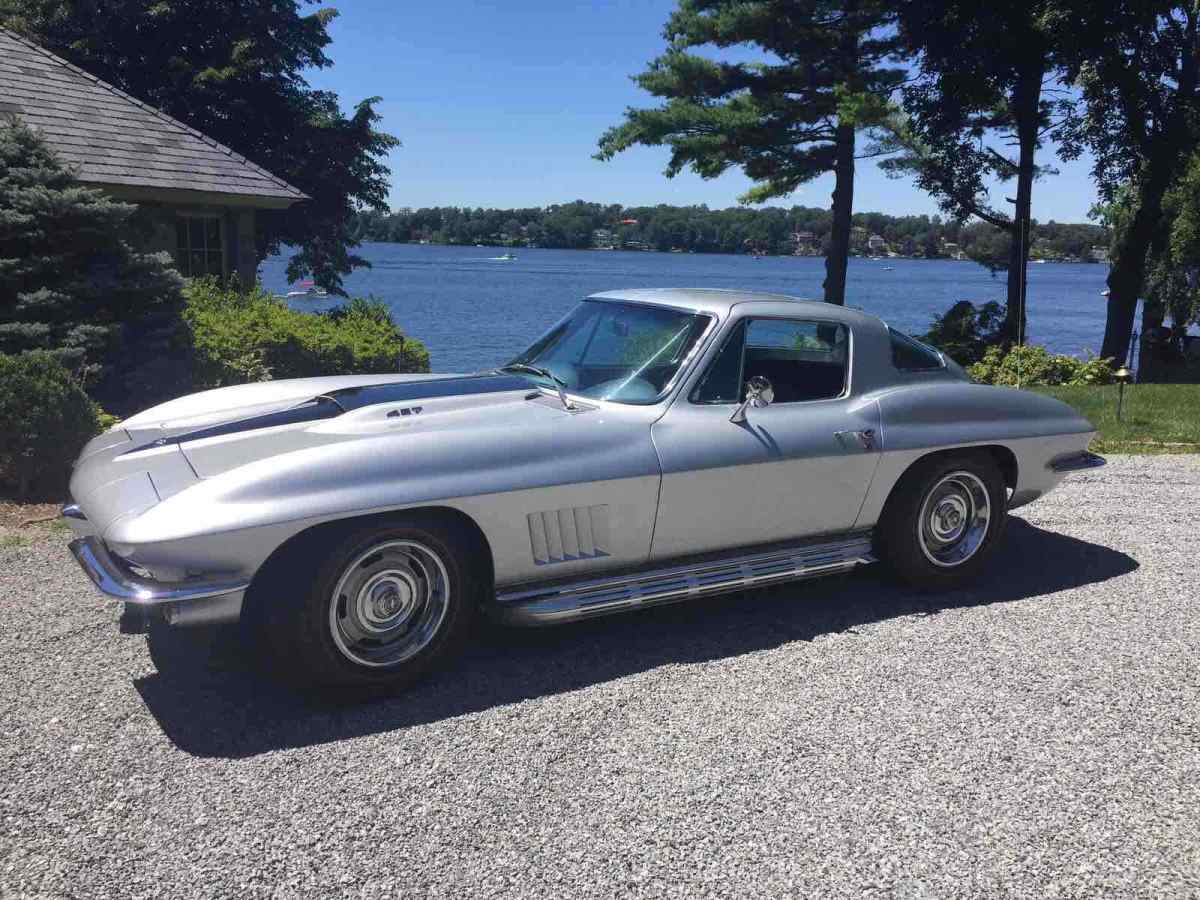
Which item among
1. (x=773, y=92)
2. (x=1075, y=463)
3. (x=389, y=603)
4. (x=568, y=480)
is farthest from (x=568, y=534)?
(x=773, y=92)

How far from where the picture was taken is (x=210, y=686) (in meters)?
3.99

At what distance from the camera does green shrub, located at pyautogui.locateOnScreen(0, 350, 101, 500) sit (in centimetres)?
672

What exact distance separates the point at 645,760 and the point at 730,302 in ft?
7.67

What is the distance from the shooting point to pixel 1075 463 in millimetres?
5680

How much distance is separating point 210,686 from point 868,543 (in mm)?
3098

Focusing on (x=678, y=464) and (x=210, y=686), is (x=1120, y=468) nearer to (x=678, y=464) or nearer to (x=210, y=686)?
(x=678, y=464)

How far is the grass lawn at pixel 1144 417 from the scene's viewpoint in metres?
9.62

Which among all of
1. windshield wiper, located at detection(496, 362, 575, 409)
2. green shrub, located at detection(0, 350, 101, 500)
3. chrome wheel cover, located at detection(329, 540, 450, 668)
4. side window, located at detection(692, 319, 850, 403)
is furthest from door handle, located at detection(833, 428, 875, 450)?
green shrub, located at detection(0, 350, 101, 500)

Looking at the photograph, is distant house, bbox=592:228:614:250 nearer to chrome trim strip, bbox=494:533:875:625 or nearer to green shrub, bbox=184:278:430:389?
green shrub, bbox=184:278:430:389

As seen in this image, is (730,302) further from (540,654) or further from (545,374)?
(540,654)

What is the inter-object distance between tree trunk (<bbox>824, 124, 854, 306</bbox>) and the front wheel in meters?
17.2

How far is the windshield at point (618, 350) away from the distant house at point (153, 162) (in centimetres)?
873

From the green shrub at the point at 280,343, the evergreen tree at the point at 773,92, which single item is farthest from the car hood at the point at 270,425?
the evergreen tree at the point at 773,92

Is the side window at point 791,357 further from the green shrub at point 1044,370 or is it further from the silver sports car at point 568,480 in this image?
the green shrub at point 1044,370
